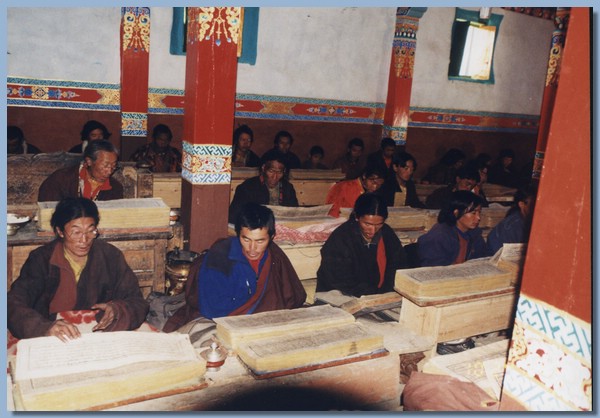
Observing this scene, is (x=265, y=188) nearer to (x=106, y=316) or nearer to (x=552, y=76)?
(x=106, y=316)

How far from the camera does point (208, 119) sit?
4.70m

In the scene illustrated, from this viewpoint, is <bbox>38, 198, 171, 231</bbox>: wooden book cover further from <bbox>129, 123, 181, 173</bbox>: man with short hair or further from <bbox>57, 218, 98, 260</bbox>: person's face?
<bbox>129, 123, 181, 173</bbox>: man with short hair

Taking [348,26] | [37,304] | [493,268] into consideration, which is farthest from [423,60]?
[37,304]

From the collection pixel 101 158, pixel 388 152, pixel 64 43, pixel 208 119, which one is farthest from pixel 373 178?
pixel 64 43

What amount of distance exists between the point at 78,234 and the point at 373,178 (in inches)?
128

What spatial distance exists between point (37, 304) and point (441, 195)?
4.60m

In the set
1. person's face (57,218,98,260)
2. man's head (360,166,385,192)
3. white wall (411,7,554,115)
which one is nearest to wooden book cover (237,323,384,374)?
person's face (57,218,98,260)

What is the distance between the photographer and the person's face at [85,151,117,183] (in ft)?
14.6

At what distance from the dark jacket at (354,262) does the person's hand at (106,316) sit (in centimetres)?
164

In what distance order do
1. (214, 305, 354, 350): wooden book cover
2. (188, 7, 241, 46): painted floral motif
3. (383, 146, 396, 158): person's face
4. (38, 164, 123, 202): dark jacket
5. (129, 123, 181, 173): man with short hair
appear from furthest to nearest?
(383, 146, 396, 158): person's face, (129, 123, 181, 173): man with short hair, (38, 164, 123, 202): dark jacket, (188, 7, 241, 46): painted floral motif, (214, 305, 354, 350): wooden book cover

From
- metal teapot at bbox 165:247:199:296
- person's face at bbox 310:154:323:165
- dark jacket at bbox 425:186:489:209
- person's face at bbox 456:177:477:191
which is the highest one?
person's face at bbox 456:177:477:191

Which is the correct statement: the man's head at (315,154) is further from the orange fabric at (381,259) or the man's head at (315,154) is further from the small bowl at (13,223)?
the small bowl at (13,223)

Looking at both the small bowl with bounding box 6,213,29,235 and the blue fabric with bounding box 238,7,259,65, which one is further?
the blue fabric with bounding box 238,7,259,65

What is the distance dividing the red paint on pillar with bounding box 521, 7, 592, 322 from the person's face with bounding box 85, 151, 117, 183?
365 cm
